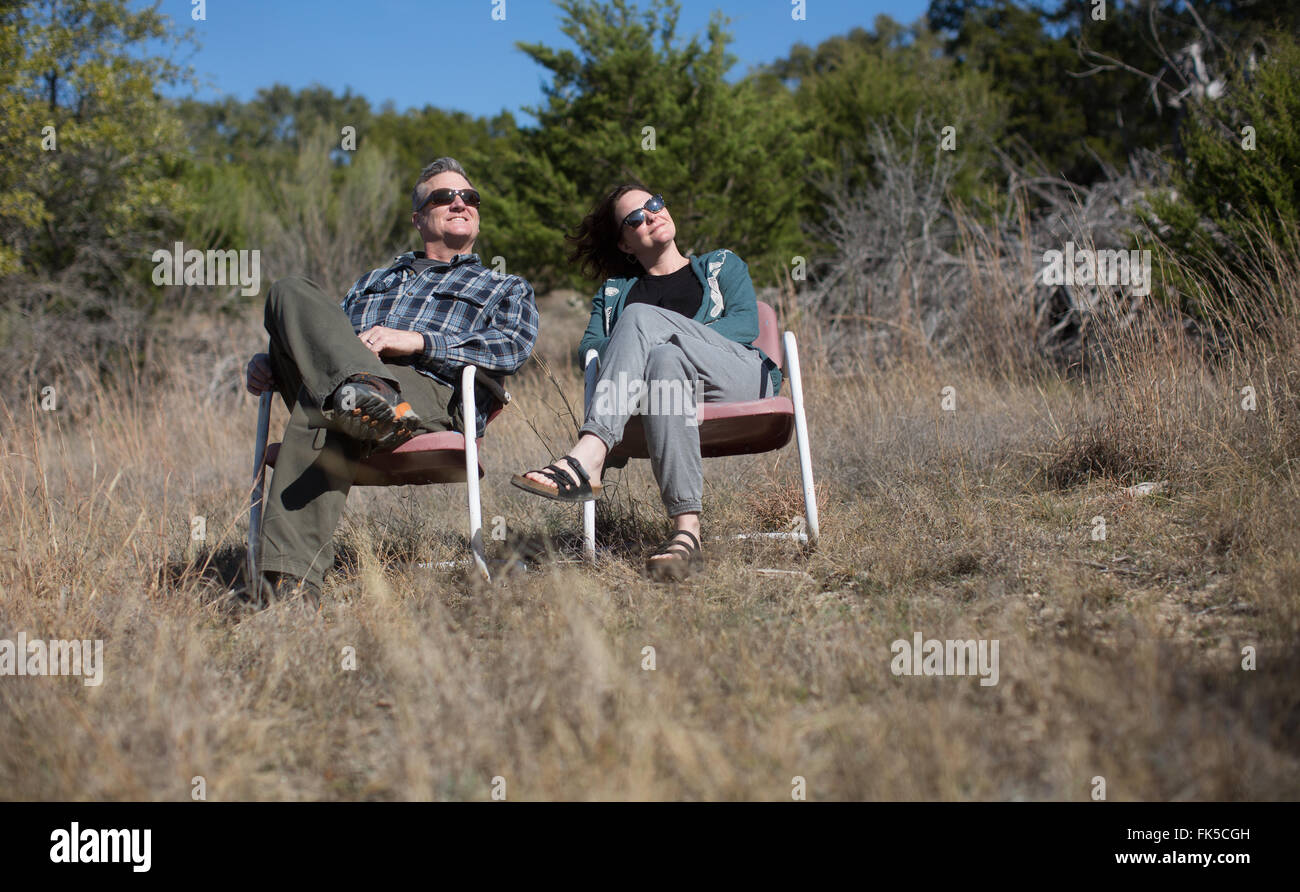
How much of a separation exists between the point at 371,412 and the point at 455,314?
853 millimetres

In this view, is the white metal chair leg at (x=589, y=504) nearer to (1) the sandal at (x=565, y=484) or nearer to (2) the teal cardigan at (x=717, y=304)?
(2) the teal cardigan at (x=717, y=304)

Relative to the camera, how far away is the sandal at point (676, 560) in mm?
2766

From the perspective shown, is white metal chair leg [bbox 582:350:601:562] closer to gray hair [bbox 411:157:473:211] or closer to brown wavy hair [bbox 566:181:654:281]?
brown wavy hair [bbox 566:181:654:281]

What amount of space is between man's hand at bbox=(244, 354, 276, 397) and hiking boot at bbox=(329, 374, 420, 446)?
17.8 inches

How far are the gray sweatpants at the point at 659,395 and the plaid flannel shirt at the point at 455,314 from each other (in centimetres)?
37

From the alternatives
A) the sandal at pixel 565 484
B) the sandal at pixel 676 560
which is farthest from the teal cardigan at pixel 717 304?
the sandal at pixel 676 560

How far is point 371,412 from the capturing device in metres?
2.60

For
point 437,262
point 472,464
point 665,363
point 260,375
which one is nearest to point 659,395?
point 665,363

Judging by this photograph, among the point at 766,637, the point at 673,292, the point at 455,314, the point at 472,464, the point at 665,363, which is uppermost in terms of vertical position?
the point at 673,292

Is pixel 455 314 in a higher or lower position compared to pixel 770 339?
higher

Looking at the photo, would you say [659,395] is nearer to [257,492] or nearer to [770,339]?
[770,339]
